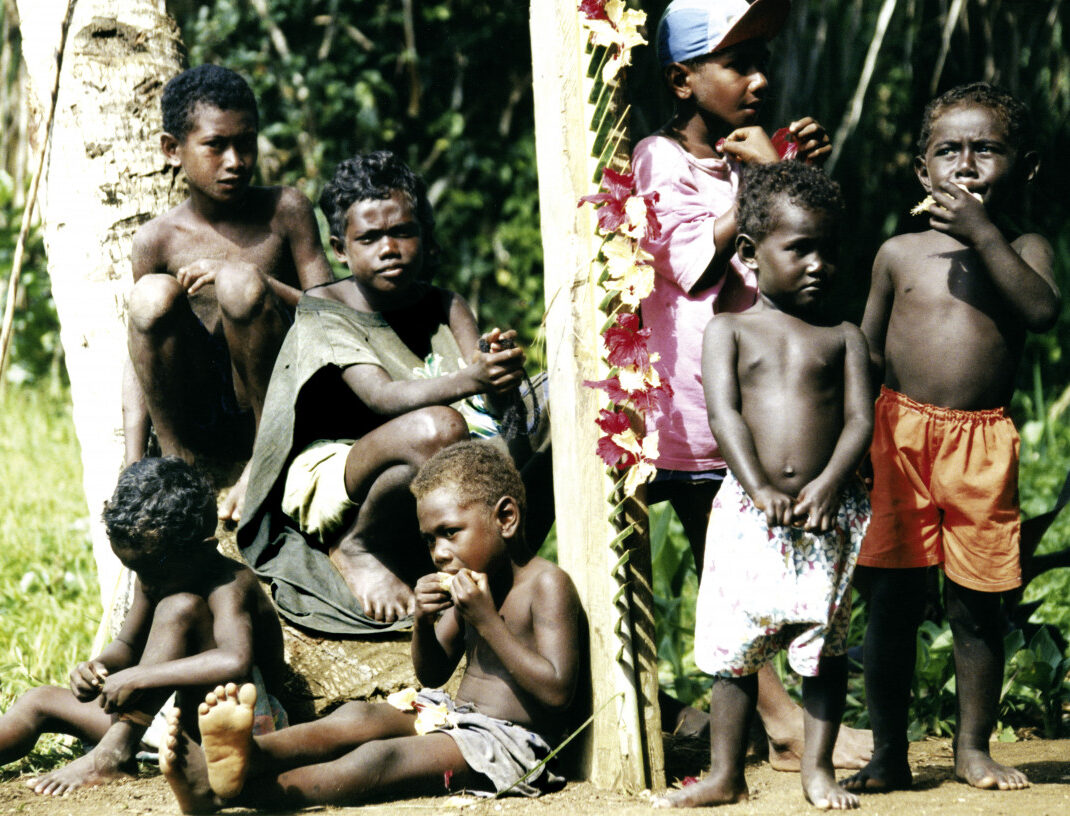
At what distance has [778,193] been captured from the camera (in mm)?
3037

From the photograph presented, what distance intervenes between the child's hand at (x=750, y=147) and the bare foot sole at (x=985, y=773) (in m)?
1.62

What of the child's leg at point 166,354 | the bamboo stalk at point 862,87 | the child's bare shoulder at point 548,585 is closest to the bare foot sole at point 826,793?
the child's bare shoulder at point 548,585

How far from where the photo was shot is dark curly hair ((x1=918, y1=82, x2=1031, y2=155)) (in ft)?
10.5

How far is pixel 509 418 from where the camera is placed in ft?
12.4

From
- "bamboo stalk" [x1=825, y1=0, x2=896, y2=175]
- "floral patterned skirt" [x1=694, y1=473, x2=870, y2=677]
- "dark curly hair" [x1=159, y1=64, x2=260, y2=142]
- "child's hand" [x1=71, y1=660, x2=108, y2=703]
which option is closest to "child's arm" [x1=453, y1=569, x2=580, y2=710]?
"floral patterned skirt" [x1=694, y1=473, x2=870, y2=677]

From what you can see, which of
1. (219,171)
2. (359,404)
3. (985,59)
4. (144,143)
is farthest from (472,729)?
(985,59)

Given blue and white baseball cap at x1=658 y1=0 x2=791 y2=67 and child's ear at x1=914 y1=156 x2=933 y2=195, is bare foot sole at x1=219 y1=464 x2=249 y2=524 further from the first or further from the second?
child's ear at x1=914 y1=156 x2=933 y2=195

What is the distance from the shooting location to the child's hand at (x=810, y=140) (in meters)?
3.30

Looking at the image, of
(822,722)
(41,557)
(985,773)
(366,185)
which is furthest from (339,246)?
(41,557)

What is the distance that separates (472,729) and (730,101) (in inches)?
73.8

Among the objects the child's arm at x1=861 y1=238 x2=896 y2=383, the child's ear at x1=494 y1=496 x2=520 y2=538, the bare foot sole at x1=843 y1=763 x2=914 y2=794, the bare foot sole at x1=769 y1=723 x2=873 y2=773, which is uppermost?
the child's arm at x1=861 y1=238 x2=896 y2=383

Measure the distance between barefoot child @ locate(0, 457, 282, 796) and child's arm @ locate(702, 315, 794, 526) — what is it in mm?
1389

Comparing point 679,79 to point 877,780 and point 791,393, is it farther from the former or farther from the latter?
point 877,780

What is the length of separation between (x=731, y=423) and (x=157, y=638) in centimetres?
163
